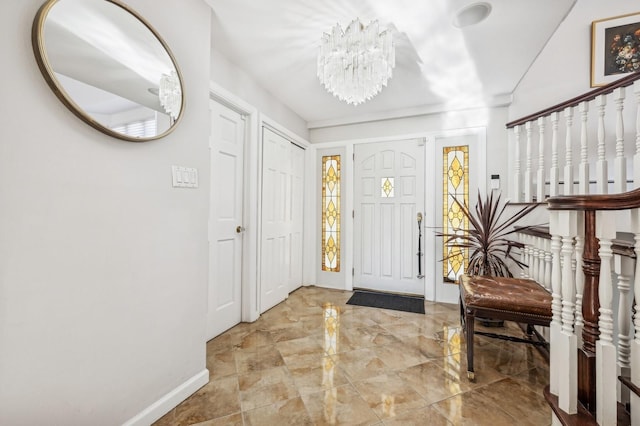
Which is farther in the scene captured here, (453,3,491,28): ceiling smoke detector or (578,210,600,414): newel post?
(453,3,491,28): ceiling smoke detector

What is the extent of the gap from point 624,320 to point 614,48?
2.18 meters

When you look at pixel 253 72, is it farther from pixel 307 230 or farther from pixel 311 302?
pixel 311 302

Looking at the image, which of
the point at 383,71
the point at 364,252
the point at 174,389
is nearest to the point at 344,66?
the point at 383,71

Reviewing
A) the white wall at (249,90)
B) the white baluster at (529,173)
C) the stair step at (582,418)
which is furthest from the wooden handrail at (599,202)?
the white wall at (249,90)

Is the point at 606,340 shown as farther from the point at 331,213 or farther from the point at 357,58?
the point at 331,213

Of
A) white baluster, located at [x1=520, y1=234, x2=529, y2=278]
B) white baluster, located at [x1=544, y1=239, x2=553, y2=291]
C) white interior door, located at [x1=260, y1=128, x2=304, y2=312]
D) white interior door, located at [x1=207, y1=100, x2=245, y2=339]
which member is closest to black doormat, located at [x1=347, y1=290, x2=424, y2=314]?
white interior door, located at [x1=260, y1=128, x2=304, y2=312]

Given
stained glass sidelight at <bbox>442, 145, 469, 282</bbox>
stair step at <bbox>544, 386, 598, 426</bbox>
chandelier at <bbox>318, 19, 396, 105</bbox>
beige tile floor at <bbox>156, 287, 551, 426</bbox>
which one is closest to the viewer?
stair step at <bbox>544, 386, 598, 426</bbox>

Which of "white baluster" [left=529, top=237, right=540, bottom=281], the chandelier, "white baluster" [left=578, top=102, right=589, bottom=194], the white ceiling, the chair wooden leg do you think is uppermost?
the white ceiling

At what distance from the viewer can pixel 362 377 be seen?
1.69m

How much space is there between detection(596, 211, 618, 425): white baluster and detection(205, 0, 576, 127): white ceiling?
1611mm

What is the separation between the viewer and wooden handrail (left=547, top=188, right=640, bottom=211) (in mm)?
863

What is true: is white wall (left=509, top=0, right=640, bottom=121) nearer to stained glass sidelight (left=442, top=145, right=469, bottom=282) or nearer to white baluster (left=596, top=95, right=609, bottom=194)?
white baluster (left=596, top=95, right=609, bottom=194)

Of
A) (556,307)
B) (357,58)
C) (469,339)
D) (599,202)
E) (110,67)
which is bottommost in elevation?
(469,339)

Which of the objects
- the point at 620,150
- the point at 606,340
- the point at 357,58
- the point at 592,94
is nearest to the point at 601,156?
the point at 620,150
